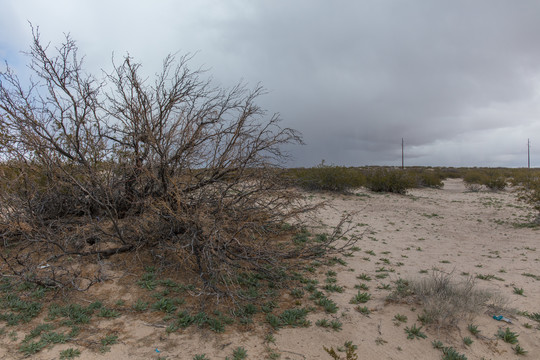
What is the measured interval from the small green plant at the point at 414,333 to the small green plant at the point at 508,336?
84 cm

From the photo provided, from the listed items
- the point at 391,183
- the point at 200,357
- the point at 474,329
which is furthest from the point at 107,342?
the point at 391,183

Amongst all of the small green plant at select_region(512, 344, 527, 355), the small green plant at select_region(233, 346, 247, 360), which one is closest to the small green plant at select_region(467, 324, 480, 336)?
A: the small green plant at select_region(512, 344, 527, 355)

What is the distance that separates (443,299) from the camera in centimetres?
382

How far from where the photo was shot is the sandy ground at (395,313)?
10.3ft

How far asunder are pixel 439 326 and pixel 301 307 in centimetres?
163

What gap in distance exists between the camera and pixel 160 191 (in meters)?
5.21

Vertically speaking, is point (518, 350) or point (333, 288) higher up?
point (333, 288)

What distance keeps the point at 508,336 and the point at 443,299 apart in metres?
0.69

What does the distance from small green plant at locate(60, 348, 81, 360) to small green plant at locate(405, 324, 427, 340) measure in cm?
345

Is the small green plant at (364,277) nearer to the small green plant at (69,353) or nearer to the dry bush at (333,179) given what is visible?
the small green plant at (69,353)

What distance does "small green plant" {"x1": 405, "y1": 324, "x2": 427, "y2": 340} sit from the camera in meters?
3.40

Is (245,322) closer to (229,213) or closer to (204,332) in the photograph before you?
(204,332)

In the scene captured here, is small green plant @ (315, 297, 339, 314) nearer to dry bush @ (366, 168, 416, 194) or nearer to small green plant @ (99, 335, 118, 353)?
small green plant @ (99, 335, 118, 353)

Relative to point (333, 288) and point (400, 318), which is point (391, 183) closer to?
point (333, 288)
